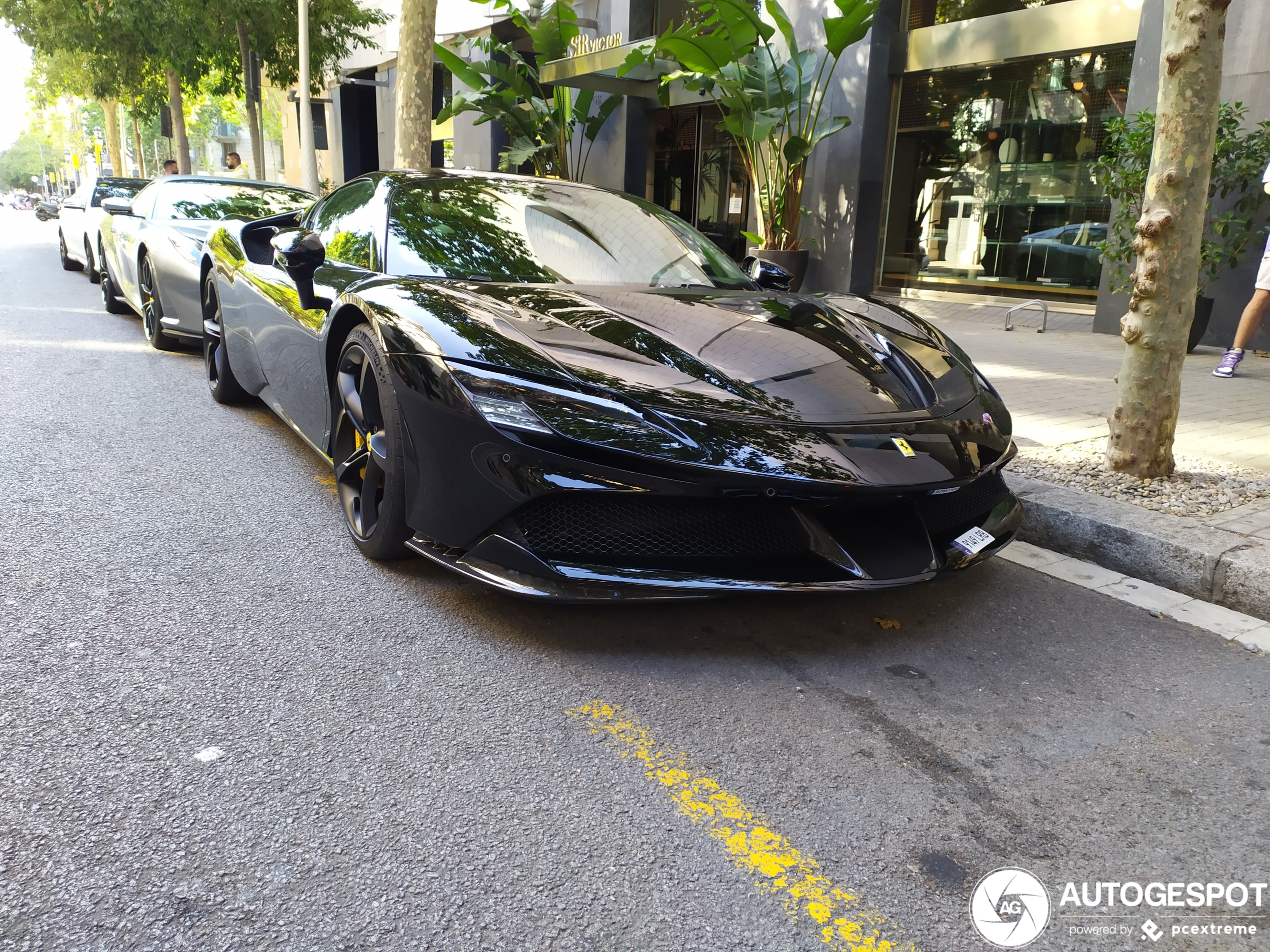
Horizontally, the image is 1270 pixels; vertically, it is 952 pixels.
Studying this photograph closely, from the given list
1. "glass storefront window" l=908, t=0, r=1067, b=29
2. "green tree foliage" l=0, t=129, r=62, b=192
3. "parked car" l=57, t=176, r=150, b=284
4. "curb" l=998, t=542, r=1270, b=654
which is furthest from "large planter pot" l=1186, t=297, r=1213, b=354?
"green tree foliage" l=0, t=129, r=62, b=192

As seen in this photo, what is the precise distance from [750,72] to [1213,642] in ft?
29.2

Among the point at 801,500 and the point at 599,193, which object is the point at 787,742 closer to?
the point at 801,500

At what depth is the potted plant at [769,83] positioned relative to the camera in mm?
9805

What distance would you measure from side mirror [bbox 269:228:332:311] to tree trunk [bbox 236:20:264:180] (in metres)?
18.4

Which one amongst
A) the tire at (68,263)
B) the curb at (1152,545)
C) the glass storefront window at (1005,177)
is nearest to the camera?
the curb at (1152,545)

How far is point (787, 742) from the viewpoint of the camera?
2.26 metres

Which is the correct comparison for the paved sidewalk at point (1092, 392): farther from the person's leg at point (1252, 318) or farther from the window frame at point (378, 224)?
the window frame at point (378, 224)

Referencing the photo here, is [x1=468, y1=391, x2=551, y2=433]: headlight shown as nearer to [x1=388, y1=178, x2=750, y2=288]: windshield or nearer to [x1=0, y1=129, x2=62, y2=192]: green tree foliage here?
[x1=388, y1=178, x2=750, y2=288]: windshield

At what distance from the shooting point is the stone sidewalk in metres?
3.31

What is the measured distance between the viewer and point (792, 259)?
1117 centimetres

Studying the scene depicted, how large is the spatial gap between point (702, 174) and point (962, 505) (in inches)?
525

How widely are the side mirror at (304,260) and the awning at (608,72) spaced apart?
854cm

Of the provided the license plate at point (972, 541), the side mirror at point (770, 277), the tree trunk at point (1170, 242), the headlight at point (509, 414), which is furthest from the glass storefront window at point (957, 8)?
the headlight at point (509, 414)

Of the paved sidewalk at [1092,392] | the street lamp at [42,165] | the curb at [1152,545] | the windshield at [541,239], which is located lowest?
the curb at [1152,545]
